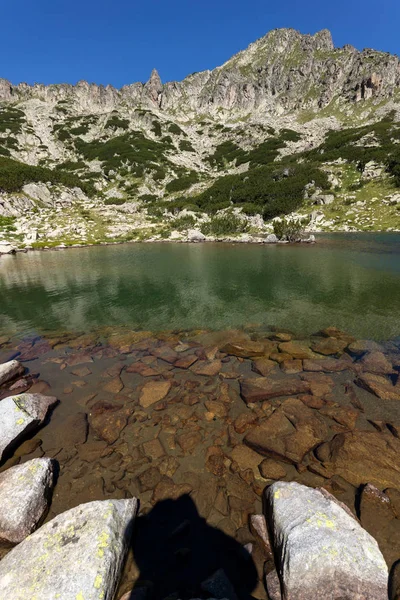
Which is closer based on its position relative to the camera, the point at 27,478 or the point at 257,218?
the point at 27,478

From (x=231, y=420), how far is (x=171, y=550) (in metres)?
3.93

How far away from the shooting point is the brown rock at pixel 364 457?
6.46 m

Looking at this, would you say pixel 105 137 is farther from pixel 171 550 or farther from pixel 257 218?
pixel 171 550

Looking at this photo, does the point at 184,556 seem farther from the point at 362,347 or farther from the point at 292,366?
the point at 362,347

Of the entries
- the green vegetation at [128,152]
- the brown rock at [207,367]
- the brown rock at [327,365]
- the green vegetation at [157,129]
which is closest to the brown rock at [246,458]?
the brown rock at [207,367]

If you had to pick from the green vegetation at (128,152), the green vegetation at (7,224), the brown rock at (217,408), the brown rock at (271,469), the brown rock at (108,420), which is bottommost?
the brown rock at (217,408)

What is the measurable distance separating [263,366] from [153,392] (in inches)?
188

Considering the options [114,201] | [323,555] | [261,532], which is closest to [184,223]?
[114,201]

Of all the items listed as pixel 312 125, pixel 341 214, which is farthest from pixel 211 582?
pixel 312 125

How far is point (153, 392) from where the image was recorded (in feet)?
33.7

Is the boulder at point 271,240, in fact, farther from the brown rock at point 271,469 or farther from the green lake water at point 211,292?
the brown rock at point 271,469

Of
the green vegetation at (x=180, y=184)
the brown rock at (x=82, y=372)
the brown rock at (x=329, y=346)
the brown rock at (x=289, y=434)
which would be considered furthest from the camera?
the green vegetation at (x=180, y=184)

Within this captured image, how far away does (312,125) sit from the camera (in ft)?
492

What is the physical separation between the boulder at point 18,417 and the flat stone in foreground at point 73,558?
11.4 feet
